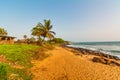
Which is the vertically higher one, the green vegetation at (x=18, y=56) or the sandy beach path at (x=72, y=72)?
the green vegetation at (x=18, y=56)

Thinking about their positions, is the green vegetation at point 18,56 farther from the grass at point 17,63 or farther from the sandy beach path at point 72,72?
the sandy beach path at point 72,72

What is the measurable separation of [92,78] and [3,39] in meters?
29.3

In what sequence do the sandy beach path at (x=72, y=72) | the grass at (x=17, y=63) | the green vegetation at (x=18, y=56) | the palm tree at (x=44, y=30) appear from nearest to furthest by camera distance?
the grass at (x=17, y=63), the sandy beach path at (x=72, y=72), the green vegetation at (x=18, y=56), the palm tree at (x=44, y=30)

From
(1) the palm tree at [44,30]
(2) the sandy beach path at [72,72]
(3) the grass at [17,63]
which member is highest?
(1) the palm tree at [44,30]

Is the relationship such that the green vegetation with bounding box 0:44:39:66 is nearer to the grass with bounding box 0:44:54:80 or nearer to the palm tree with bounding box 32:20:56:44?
the grass with bounding box 0:44:54:80

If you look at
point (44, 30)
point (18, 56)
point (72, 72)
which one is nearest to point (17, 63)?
point (18, 56)

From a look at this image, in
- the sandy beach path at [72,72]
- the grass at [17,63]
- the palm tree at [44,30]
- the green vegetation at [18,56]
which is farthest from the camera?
the palm tree at [44,30]

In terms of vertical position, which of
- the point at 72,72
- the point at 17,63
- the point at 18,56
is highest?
the point at 18,56

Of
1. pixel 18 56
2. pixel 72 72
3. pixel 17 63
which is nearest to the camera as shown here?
pixel 72 72

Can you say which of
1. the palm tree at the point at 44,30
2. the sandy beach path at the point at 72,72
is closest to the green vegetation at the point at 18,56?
the sandy beach path at the point at 72,72

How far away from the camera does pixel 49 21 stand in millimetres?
41188

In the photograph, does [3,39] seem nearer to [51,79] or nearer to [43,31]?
[43,31]

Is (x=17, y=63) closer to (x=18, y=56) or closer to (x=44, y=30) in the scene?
(x=18, y=56)

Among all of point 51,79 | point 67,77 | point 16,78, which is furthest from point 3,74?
point 67,77
